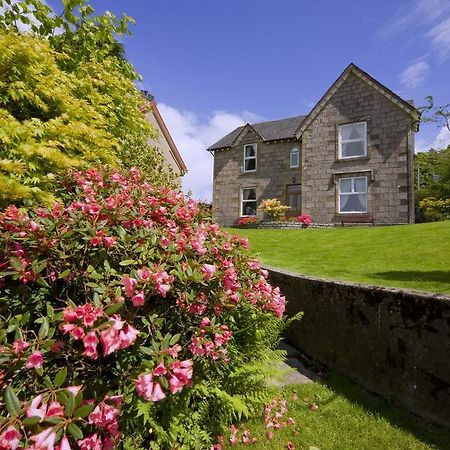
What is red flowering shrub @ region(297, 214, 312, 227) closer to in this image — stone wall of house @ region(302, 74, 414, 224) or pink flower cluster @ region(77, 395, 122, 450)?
stone wall of house @ region(302, 74, 414, 224)

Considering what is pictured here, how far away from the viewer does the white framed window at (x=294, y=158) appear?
23797 mm

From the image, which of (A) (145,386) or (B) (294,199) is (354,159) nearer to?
(B) (294,199)

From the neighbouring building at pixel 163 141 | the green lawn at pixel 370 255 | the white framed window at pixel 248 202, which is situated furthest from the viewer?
the neighbouring building at pixel 163 141

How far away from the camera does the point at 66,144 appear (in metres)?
5.00

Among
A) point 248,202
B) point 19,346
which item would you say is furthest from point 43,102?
point 248,202

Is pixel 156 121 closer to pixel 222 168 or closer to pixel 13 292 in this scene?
pixel 222 168

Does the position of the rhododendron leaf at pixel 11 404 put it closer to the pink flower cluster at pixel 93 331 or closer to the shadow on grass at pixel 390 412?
the pink flower cluster at pixel 93 331

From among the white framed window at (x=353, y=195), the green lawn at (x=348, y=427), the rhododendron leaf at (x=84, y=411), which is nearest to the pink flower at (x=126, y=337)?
the rhododendron leaf at (x=84, y=411)

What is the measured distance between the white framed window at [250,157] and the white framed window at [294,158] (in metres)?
2.98

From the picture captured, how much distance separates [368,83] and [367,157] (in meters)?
4.43

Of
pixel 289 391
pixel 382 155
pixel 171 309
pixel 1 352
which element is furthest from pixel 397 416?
pixel 382 155

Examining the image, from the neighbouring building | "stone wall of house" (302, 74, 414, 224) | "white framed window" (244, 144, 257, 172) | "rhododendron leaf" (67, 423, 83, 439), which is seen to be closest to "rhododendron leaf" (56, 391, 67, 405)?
"rhododendron leaf" (67, 423, 83, 439)

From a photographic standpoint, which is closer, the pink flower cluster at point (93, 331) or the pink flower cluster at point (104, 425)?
the pink flower cluster at point (93, 331)

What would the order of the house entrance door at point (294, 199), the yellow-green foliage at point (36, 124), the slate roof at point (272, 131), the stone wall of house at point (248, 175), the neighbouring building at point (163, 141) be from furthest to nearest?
the neighbouring building at point (163, 141) < the slate roof at point (272, 131) < the stone wall of house at point (248, 175) < the house entrance door at point (294, 199) < the yellow-green foliage at point (36, 124)
